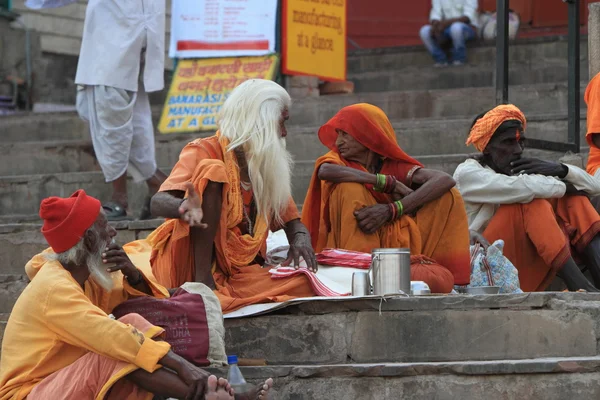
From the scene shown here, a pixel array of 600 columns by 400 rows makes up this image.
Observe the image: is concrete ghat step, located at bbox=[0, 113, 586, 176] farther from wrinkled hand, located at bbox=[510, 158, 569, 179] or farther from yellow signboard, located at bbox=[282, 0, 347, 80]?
wrinkled hand, located at bbox=[510, 158, 569, 179]

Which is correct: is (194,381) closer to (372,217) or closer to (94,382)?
(94,382)

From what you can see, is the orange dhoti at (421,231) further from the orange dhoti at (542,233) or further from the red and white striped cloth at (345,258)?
the orange dhoti at (542,233)

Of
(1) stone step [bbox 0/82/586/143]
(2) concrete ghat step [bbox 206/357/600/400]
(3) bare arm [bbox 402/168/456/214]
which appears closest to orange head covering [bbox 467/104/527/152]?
(3) bare arm [bbox 402/168/456/214]

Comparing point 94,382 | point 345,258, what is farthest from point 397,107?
point 94,382

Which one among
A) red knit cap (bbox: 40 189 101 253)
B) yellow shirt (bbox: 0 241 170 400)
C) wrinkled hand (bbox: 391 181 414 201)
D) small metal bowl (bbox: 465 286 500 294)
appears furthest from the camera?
wrinkled hand (bbox: 391 181 414 201)

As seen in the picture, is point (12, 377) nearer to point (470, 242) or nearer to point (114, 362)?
point (114, 362)

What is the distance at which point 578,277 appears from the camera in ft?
21.5

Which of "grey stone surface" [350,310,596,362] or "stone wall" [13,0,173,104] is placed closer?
"grey stone surface" [350,310,596,362]

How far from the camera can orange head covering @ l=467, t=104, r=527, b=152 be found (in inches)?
270

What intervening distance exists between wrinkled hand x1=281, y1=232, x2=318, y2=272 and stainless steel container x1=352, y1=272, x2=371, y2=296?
0.97ft

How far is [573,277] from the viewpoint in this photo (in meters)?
6.57

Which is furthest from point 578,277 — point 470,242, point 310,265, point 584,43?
point 584,43

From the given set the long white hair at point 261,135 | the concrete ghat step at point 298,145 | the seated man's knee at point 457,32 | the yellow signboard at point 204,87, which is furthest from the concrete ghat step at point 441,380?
the seated man's knee at point 457,32

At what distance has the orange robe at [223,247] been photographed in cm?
568
